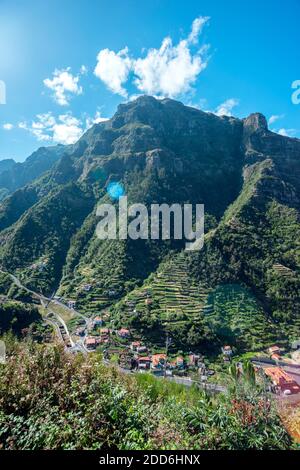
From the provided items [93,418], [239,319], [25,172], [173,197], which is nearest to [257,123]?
[173,197]

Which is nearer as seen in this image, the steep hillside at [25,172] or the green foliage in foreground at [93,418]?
the green foliage in foreground at [93,418]

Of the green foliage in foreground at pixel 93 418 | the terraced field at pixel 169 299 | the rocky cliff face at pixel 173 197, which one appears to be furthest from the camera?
the rocky cliff face at pixel 173 197

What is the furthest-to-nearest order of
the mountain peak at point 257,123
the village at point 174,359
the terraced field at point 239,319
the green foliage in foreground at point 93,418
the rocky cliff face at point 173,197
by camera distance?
the mountain peak at point 257,123 → the rocky cliff face at point 173,197 → the terraced field at point 239,319 → the village at point 174,359 → the green foliage in foreground at point 93,418

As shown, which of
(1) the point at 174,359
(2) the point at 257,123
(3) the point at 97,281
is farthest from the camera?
(2) the point at 257,123

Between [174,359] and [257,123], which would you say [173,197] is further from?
[174,359]

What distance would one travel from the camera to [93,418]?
4980mm

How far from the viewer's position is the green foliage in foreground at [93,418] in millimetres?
4539

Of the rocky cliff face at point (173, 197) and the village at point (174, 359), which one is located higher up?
the rocky cliff face at point (173, 197)

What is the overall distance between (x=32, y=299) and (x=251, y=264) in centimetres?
4609

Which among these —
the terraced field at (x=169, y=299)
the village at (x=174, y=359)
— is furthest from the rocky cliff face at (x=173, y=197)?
the village at (x=174, y=359)

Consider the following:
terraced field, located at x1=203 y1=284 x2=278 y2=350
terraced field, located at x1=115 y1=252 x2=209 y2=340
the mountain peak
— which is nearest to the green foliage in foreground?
terraced field, located at x1=115 y1=252 x2=209 y2=340

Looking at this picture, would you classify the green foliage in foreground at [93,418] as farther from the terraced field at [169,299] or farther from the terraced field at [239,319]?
the terraced field at [239,319]

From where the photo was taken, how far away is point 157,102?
5020 inches

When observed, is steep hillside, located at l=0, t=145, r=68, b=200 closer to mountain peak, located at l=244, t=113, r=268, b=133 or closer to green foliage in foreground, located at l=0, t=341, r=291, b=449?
mountain peak, located at l=244, t=113, r=268, b=133
